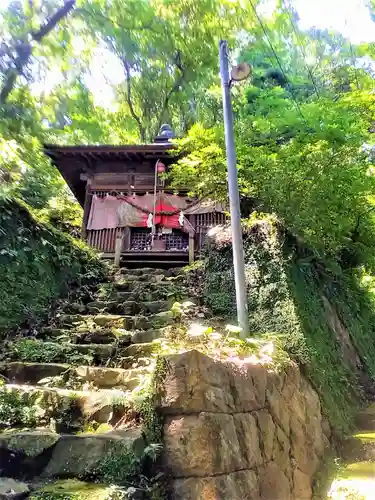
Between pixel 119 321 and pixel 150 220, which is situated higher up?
pixel 150 220

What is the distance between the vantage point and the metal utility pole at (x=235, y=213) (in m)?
5.18

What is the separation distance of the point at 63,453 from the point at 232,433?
151 centimetres

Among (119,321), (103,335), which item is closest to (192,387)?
(103,335)

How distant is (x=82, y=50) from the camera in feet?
28.5

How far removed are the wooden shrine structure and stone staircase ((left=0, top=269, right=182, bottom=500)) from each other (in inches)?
225

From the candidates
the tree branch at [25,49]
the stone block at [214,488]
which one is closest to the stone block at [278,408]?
the stone block at [214,488]

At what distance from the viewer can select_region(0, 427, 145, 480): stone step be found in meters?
3.01

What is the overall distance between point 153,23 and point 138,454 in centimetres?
831

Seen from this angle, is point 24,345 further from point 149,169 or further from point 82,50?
point 149,169

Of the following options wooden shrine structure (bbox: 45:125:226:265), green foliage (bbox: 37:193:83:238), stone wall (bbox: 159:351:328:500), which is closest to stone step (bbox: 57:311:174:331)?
stone wall (bbox: 159:351:328:500)

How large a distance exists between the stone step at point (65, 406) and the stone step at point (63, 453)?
354 mm

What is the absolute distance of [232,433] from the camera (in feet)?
12.2

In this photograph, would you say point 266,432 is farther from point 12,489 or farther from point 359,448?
point 12,489

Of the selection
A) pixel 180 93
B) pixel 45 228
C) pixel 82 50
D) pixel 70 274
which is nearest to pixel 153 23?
pixel 82 50
